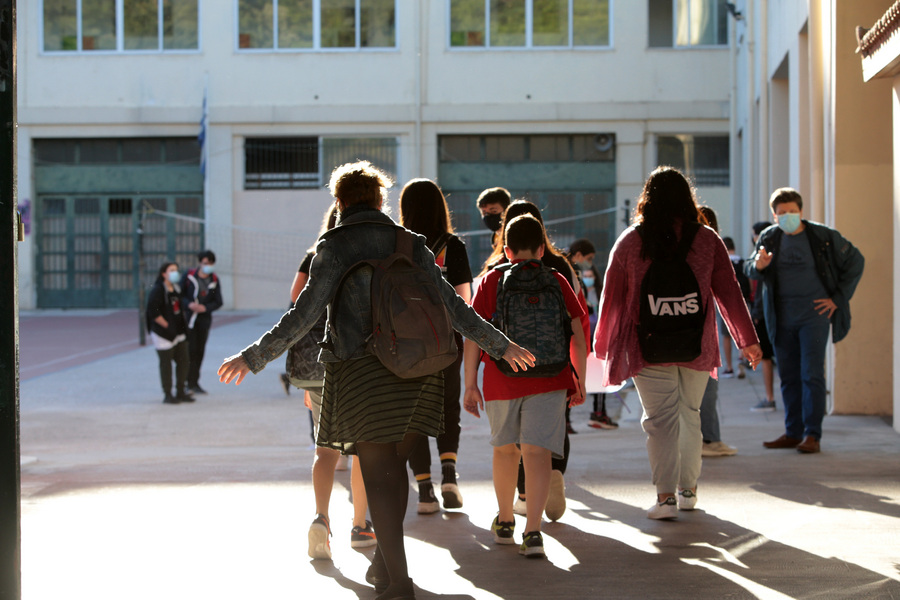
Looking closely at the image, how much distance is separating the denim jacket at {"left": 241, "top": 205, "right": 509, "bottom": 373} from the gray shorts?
0.73 metres

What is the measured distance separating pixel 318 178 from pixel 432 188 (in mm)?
21746

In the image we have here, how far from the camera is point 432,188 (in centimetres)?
581

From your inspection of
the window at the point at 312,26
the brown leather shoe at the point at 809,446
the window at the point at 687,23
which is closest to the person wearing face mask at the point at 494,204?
the brown leather shoe at the point at 809,446

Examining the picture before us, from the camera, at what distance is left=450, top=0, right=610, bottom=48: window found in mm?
26578

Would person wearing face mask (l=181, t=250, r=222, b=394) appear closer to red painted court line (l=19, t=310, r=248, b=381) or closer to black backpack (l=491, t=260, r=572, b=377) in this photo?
red painted court line (l=19, t=310, r=248, b=381)

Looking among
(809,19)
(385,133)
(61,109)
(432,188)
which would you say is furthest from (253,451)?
(61,109)

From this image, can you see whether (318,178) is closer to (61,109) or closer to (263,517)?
(61,109)

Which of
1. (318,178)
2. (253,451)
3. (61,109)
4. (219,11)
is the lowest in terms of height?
(253,451)

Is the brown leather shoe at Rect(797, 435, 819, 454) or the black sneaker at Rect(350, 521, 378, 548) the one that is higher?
the brown leather shoe at Rect(797, 435, 819, 454)

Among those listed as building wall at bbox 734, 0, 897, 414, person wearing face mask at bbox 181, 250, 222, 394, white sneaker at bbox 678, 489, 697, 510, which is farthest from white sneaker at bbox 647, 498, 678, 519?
person wearing face mask at bbox 181, 250, 222, 394

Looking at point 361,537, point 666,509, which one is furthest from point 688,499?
point 361,537

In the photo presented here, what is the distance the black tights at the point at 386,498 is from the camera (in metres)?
4.21

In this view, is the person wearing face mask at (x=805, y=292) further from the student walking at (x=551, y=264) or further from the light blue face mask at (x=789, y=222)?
the student walking at (x=551, y=264)

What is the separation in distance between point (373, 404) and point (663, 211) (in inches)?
85.4
